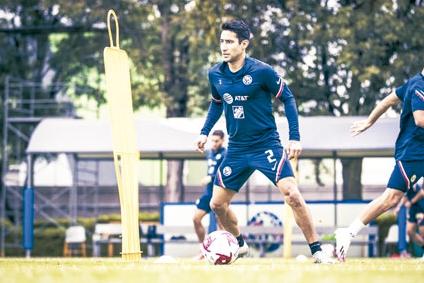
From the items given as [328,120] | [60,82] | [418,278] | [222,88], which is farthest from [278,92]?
[60,82]

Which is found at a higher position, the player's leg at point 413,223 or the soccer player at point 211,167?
the soccer player at point 211,167

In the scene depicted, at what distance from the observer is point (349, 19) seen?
2708 cm

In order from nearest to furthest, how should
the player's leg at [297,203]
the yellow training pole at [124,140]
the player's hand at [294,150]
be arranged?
the player's hand at [294,150] < the player's leg at [297,203] < the yellow training pole at [124,140]

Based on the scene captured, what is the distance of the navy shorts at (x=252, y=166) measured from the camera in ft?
35.0

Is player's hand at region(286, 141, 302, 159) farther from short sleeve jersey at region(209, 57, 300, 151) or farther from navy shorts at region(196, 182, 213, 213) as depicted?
navy shorts at region(196, 182, 213, 213)

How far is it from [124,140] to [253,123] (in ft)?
7.01

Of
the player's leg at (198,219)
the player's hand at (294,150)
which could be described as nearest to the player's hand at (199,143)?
the player's hand at (294,150)

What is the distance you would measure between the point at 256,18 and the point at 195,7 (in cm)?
171

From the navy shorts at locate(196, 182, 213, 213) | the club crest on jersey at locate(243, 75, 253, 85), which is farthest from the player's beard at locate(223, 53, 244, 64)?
the navy shorts at locate(196, 182, 213, 213)

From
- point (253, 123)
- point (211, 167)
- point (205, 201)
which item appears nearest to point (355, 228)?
point (253, 123)

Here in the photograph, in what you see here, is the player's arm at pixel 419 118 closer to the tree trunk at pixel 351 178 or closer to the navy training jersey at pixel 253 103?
the navy training jersey at pixel 253 103

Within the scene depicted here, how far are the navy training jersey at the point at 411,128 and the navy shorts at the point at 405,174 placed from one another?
5 cm

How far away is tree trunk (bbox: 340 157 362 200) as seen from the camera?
26.3 metres

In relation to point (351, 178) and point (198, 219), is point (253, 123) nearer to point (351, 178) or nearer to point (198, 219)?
point (198, 219)
